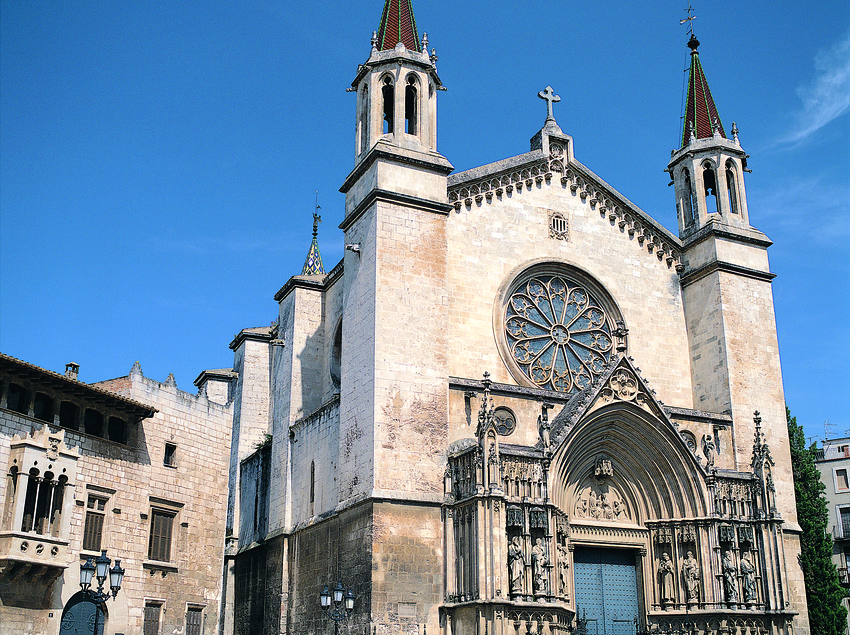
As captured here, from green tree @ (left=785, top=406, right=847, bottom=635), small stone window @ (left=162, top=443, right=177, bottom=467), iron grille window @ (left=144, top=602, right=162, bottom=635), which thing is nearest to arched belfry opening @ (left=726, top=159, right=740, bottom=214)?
green tree @ (left=785, top=406, right=847, bottom=635)

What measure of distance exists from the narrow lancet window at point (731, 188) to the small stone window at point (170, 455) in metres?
19.7

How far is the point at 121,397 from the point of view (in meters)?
26.5

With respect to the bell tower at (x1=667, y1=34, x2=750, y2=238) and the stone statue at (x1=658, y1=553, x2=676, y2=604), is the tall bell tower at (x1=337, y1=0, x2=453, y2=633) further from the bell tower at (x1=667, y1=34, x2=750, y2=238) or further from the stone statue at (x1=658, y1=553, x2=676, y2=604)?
the bell tower at (x1=667, y1=34, x2=750, y2=238)

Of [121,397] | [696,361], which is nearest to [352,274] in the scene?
[121,397]

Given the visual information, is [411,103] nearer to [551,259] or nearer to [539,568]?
[551,259]

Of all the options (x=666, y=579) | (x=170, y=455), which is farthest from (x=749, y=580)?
(x=170, y=455)

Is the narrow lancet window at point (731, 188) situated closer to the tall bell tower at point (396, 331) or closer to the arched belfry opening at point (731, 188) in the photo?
the arched belfry opening at point (731, 188)

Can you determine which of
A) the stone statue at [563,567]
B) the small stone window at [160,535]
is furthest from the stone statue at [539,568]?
the small stone window at [160,535]

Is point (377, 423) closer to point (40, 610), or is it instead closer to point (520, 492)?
point (520, 492)

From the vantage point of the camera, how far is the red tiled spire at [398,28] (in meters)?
27.5

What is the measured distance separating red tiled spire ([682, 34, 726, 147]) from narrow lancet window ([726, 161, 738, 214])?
4.16 ft

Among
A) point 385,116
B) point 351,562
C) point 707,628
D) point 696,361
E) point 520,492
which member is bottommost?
point 707,628

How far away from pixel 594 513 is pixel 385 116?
12.9 meters

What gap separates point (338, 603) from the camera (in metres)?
21.3
